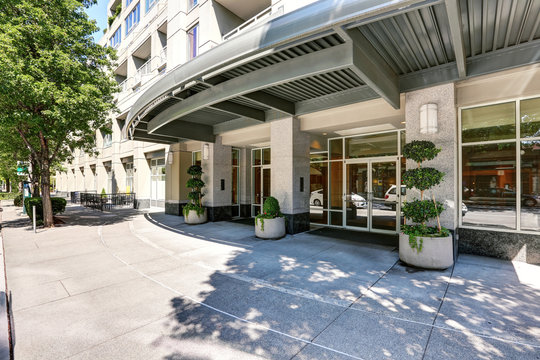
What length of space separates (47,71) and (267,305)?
11.5 m

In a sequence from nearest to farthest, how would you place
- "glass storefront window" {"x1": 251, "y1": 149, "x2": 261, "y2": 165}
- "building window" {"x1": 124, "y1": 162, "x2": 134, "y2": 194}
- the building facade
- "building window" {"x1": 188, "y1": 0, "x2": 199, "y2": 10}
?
the building facade, "building window" {"x1": 188, "y1": 0, "x2": 199, "y2": 10}, "glass storefront window" {"x1": 251, "y1": 149, "x2": 261, "y2": 165}, "building window" {"x1": 124, "y1": 162, "x2": 134, "y2": 194}

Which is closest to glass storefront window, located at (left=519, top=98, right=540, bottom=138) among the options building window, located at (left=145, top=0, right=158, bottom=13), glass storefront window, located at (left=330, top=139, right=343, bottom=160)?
glass storefront window, located at (left=330, top=139, right=343, bottom=160)

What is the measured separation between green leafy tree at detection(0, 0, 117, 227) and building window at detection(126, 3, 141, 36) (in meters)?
9.23

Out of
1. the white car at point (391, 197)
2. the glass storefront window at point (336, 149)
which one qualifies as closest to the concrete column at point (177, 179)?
the glass storefront window at point (336, 149)

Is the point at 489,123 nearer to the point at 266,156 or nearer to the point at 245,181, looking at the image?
the point at 266,156

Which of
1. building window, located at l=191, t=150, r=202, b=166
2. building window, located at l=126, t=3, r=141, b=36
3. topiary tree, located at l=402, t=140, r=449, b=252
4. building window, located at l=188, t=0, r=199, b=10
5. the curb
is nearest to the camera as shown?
the curb

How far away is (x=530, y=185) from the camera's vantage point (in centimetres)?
583

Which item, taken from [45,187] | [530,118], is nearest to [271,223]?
[530,118]

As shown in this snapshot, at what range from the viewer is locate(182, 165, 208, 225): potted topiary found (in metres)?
10.8

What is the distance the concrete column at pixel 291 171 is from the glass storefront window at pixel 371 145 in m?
1.74

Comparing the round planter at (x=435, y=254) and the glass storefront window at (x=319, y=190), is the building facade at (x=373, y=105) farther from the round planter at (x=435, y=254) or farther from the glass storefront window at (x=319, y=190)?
the round planter at (x=435, y=254)

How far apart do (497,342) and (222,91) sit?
6528 millimetres

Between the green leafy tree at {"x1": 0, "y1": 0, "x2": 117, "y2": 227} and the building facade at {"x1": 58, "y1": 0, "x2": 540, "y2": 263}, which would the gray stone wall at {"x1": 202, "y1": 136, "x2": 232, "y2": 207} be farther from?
the green leafy tree at {"x1": 0, "y1": 0, "x2": 117, "y2": 227}

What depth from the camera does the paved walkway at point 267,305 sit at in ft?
9.39
